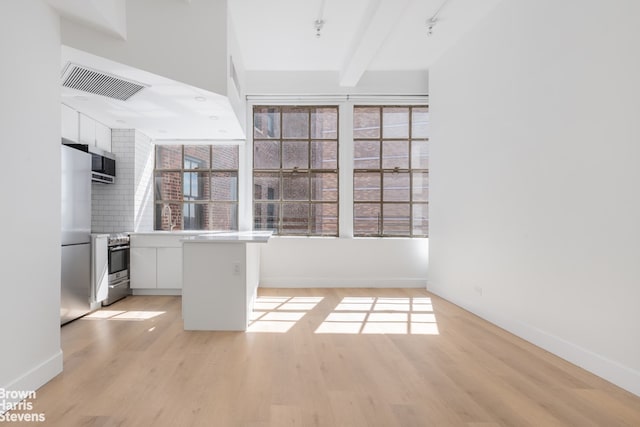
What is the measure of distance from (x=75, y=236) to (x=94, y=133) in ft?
5.32

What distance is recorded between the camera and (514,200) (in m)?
3.25

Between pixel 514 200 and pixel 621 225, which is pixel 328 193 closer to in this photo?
pixel 514 200

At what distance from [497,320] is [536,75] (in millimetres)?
2424

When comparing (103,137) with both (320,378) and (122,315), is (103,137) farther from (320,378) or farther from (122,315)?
(320,378)

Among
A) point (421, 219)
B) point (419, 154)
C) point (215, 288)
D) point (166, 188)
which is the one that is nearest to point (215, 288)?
point (215, 288)

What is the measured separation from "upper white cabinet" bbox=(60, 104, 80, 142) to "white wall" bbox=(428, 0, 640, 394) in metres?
4.76

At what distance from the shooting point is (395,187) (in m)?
5.43

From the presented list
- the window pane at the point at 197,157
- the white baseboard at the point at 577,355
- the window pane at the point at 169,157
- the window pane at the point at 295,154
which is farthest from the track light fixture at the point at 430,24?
the window pane at the point at 169,157

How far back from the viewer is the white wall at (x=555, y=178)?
2.24 metres

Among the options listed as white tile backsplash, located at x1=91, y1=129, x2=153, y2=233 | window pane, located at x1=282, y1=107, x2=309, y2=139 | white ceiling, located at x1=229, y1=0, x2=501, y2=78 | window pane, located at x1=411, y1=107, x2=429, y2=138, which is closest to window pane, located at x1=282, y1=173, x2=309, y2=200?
window pane, located at x1=282, y1=107, x2=309, y2=139

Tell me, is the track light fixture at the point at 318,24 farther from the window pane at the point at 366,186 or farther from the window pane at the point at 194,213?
the window pane at the point at 194,213

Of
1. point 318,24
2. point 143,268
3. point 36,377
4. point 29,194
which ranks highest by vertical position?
point 318,24

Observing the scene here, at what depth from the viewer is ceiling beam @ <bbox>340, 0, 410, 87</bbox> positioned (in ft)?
10.5

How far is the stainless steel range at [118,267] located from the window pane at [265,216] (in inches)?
72.6
